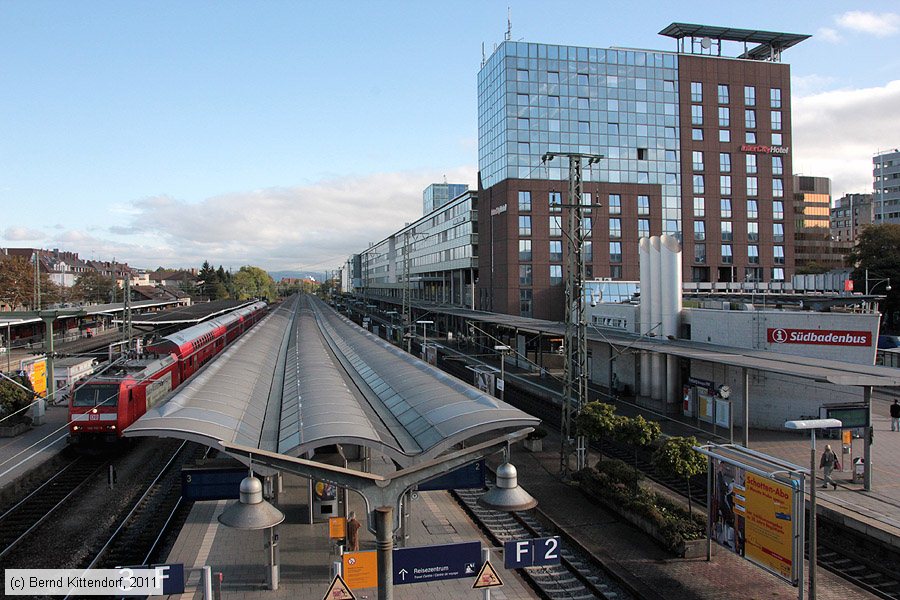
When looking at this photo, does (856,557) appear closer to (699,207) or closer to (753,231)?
(699,207)

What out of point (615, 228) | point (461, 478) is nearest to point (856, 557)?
point (461, 478)

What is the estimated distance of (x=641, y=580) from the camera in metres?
13.6

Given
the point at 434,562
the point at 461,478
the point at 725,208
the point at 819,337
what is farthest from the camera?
the point at 725,208

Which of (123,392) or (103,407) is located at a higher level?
(123,392)

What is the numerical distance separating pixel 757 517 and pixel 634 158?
57894 millimetres

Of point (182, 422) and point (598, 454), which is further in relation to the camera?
point (598, 454)

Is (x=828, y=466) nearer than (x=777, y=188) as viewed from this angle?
Yes

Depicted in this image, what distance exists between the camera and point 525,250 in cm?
6175

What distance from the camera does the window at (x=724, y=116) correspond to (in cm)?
6875

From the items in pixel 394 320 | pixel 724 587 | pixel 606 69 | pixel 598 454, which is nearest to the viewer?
pixel 724 587

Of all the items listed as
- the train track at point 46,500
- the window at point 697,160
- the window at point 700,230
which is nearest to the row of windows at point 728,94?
→ the window at point 697,160

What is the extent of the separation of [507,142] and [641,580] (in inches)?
2116

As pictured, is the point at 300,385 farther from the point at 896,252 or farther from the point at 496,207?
the point at 896,252

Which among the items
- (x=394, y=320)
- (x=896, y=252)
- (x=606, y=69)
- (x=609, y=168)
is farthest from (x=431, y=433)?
(x=394, y=320)
